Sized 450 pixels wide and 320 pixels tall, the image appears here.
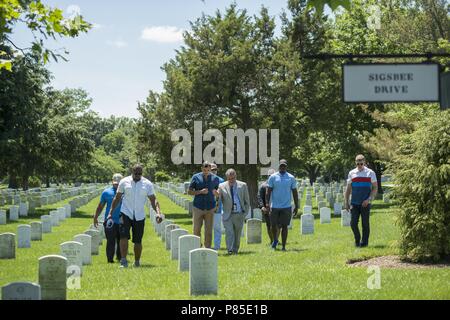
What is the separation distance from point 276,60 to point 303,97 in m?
2.50

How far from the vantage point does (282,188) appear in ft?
49.2

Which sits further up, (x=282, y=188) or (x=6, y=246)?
(x=282, y=188)

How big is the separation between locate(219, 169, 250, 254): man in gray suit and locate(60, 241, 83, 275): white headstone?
388cm

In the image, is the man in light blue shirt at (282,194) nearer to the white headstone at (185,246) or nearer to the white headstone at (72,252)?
the white headstone at (185,246)

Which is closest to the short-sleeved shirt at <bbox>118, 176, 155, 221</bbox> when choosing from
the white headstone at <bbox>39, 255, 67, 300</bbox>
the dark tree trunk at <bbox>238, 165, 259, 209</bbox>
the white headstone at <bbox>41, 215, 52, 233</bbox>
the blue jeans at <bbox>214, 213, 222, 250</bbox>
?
the blue jeans at <bbox>214, 213, 222, 250</bbox>

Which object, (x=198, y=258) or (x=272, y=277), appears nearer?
(x=198, y=258)

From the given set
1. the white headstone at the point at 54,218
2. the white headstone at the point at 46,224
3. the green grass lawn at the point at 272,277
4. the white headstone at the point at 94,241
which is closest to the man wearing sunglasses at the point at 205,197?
the green grass lawn at the point at 272,277

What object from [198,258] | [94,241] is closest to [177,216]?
[94,241]

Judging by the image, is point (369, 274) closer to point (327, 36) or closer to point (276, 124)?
point (276, 124)

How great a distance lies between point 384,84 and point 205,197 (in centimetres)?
662

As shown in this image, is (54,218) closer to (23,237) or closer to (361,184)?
(23,237)

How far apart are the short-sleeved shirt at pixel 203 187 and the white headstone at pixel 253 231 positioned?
12.9 feet

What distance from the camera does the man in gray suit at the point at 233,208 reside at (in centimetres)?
1523

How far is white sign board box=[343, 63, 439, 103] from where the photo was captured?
28.9ft
